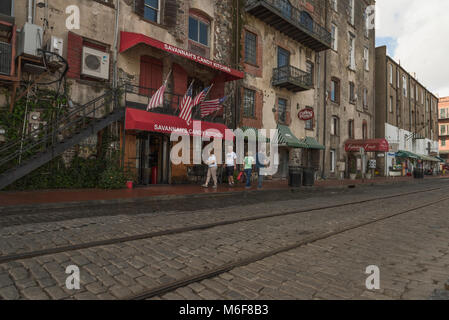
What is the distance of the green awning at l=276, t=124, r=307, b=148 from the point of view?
56.0 feet

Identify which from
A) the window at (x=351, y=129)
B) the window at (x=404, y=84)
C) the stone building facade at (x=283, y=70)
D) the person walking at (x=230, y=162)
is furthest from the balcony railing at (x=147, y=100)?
the window at (x=404, y=84)

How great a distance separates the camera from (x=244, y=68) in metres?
16.4

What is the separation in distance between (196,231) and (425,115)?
5190 cm

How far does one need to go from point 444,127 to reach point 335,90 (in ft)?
158

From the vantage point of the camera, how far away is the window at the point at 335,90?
2428 centimetres

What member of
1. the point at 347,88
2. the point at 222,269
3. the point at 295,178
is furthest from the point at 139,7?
the point at 347,88

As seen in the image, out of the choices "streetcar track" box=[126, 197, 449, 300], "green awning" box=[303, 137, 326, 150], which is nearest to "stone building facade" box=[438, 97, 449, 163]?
"green awning" box=[303, 137, 326, 150]

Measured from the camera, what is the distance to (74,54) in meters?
10.6

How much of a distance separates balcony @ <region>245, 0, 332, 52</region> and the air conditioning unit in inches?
384

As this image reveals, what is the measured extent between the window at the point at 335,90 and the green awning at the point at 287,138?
8.27m

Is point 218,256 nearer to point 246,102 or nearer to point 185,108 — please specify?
point 185,108

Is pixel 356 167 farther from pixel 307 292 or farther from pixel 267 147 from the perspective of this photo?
pixel 307 292
